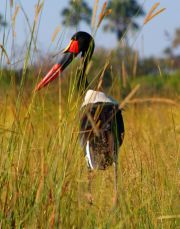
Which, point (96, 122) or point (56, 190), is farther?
point (96, 122)

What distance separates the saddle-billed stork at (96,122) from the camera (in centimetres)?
348

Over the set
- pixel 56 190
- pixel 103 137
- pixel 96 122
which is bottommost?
pixel 56 190

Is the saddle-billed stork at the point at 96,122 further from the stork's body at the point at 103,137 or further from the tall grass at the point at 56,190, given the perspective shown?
the tall grass at the point at 56,190

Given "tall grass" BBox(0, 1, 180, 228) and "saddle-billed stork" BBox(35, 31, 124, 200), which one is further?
"saddle-billed stork" BBox(35, 31, 124, 200)

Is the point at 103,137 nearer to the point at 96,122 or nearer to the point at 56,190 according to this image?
the point at 96,122

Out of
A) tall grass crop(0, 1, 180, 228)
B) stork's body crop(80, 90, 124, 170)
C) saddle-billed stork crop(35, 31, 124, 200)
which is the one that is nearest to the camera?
tall grass crop(0, 1, 180, 228)

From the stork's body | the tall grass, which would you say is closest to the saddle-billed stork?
the stork's body

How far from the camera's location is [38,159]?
3.57m

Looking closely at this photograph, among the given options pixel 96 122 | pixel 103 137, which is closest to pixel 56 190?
pixel 103 137

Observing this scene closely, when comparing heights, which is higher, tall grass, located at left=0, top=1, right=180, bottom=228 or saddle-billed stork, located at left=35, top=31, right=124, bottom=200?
saddle-billed stork, located at left=35, top=31, right=124, bottom=200

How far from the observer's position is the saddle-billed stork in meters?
3.48

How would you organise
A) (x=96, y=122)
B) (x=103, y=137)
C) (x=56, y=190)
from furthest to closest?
(x=96, y=122)
(x=103, y=137)
(x=56, y=190)

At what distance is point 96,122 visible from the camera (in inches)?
177

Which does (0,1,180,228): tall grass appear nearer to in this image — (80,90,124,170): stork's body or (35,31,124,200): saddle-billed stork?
(35,31,124,200): saddle-billed stork
